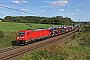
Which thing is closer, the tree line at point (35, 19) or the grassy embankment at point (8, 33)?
the grassy embankment at point (8, 33)

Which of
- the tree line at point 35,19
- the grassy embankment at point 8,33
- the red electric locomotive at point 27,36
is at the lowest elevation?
the grassy embankment at point 8,33

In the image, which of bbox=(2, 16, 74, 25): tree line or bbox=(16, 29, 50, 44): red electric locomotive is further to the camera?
bbox=(2, 16, 74, 25): tree line

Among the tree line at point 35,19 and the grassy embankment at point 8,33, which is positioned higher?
the tree line at point 35,19

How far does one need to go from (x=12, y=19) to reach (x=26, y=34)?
245 ft

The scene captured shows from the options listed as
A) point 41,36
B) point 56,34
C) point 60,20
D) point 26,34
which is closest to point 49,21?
point 60,20

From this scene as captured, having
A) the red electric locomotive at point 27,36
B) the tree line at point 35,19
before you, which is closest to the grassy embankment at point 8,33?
the red electric locomotive at point 27,36

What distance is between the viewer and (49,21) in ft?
401

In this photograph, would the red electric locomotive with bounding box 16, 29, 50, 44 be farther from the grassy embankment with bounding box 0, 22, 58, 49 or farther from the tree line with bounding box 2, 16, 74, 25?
the tree line with bounding box 2, 16, 74, 25

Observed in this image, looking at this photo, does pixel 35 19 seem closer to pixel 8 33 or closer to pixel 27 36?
pixel 8 33

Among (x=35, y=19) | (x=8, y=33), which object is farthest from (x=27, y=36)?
(x=35, y=19)

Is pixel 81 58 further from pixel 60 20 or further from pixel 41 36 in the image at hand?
pixel 60 20

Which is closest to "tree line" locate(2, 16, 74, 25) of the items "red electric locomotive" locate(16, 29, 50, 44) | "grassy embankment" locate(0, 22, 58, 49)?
"grassy embankment" locate(0, 22, 58, 49)

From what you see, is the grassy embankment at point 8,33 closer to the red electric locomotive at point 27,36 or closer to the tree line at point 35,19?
the red electric locomotive at point 27,36

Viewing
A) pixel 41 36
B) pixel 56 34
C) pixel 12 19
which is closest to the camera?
pixel 41 36
